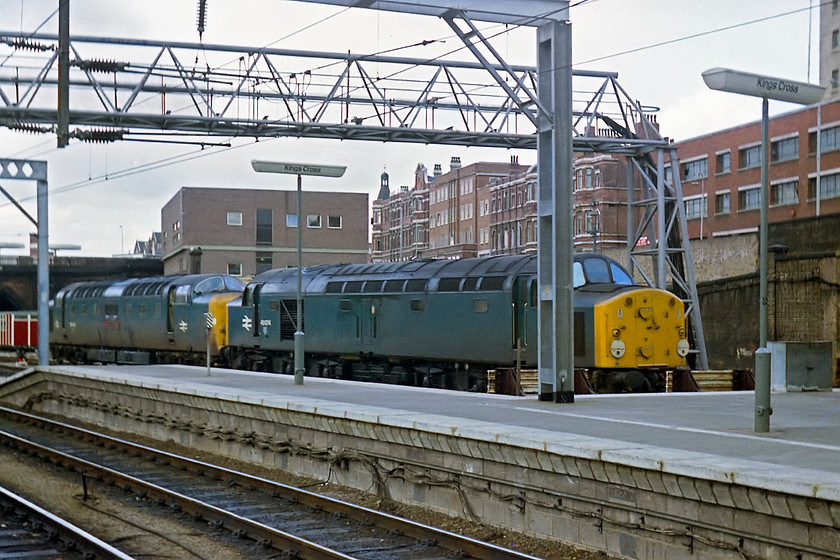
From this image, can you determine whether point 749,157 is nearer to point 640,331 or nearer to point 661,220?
point 661,220

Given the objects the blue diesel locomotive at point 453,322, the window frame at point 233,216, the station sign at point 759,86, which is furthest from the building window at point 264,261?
the station sign at point 759,86

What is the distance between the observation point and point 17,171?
3212cm

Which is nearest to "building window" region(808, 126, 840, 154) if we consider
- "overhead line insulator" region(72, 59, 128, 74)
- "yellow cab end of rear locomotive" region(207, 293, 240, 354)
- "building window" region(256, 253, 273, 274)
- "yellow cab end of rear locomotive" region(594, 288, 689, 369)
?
"yellow cab end of rear locomotive" region(207, 293, 240, 354)

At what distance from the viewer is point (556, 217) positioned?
1805cm

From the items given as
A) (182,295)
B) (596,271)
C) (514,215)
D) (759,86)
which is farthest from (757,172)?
(759,86)

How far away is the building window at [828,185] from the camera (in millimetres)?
50219

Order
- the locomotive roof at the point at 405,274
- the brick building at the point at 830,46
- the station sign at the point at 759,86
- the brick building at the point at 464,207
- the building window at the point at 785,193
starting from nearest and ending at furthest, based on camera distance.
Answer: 1. the station sign at the point at 759,86
2. the locomotive roof at the point at 405,274
3. the building window at the point at 785,193
4. the brick building at the point at 830,46
5. the brick building at the point at 464,207

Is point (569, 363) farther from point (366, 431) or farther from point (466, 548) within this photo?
point (466, 548)

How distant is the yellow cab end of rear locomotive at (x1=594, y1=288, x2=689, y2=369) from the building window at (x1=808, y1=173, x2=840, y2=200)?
3191cm

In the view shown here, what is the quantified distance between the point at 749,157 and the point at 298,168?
40820mm

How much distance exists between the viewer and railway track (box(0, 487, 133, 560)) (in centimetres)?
1108

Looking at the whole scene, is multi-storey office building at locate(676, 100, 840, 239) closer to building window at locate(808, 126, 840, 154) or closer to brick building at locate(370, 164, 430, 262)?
building window at locate(808, 126, 840, 154)

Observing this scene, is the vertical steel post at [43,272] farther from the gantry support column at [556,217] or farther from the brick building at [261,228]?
the brick building at [261,228]

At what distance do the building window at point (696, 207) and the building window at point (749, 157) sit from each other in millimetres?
3633
